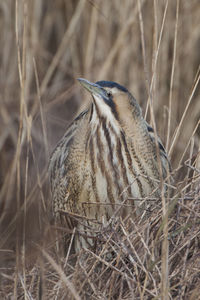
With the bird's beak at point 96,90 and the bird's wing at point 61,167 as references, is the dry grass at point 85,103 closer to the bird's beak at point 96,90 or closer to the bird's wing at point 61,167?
the bird's wing at point 61,167

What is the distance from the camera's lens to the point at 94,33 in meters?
3.45

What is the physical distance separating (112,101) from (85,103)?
136cm

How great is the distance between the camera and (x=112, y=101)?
1986mm

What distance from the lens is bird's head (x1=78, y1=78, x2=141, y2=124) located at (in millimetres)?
1962

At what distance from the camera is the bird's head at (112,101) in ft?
6.44

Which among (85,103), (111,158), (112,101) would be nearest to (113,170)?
(111,158)

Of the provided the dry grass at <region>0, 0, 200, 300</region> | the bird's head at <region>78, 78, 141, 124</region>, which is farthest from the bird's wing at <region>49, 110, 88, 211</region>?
the bird's head at <region>78, 78, 141, 124</region>

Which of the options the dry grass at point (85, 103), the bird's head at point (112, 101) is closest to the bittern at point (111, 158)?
the bird's head at point (112, 101)

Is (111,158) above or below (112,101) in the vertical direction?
below

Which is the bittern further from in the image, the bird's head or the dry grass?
the dry grass

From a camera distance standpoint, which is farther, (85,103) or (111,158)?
(85,103)

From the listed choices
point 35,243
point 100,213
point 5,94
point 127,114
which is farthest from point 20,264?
point 5,94

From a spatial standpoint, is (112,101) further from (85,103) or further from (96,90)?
(85,103)

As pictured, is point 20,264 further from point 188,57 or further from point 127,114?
point 188,57
